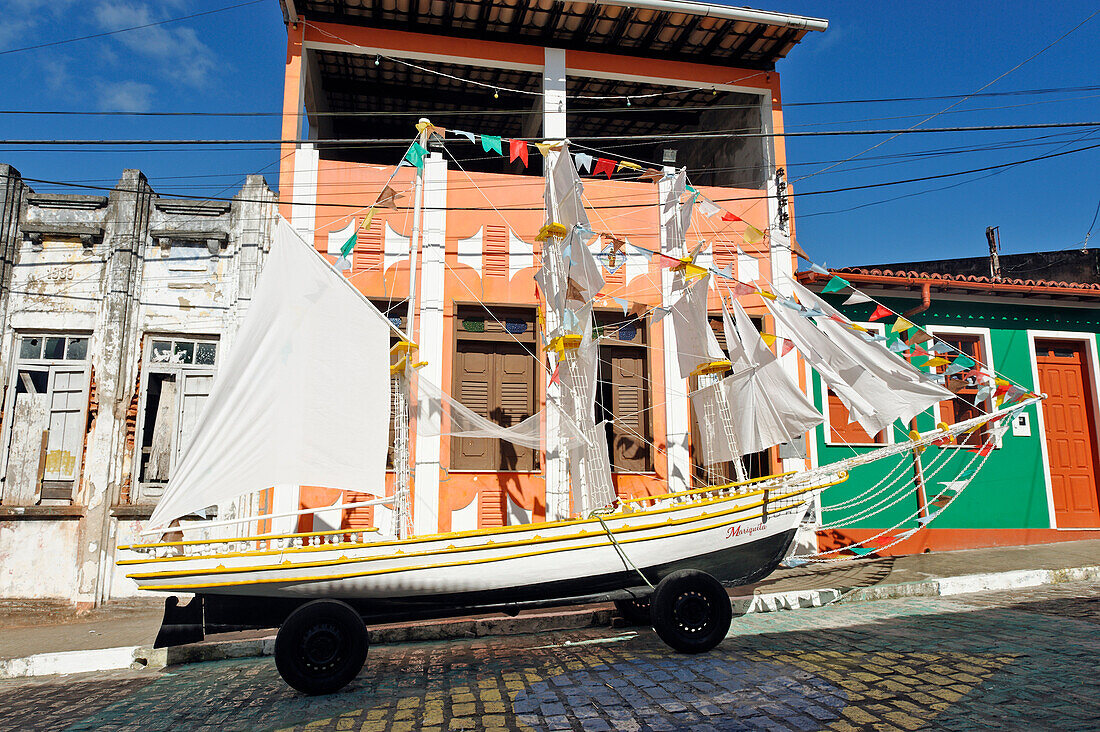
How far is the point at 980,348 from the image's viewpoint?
11562 millimetres

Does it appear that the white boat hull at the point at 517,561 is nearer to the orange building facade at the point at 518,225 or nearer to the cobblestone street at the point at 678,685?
the cobblestone street at the point at 678,685

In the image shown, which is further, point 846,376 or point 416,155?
point 416,155

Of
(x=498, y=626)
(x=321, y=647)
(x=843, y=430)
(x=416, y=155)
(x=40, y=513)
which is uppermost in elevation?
(x=416, y=155)

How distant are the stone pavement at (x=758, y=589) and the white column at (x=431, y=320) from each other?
1.71 meters

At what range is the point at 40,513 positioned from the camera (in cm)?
916

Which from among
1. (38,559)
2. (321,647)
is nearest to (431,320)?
(321,647)

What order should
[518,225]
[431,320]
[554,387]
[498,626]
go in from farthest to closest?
[518,225], [431,320], [554,387], [498,626]

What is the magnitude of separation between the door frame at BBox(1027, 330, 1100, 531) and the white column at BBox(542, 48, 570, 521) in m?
8.05

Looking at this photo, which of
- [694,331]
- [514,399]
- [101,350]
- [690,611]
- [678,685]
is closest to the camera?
[678,685]

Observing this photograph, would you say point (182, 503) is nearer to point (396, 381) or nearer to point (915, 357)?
point (396, 381)

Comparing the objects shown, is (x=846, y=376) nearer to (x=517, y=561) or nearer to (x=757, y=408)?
(x=757, y=408)

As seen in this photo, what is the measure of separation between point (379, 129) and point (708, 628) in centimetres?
1186

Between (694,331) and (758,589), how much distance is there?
11.6 ft

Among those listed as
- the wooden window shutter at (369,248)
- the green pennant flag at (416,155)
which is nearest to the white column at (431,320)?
the wooden window shutter at (369,248)
